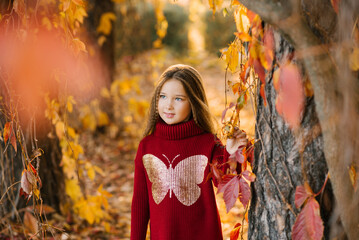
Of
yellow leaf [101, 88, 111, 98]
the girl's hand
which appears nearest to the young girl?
the girl's hand

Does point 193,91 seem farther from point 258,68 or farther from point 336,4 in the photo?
point 336,4

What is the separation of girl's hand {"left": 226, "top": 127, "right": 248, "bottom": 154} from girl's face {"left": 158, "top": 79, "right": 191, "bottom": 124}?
0.29 meters

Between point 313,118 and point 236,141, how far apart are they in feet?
1.37

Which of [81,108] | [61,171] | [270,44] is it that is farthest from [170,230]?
[81,108]

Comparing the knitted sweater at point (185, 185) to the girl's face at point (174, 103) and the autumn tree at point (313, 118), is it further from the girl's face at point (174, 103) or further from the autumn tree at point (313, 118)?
the autumn tree at point (313, 118)

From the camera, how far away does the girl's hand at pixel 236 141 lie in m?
1.49

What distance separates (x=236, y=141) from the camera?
59.0 inches

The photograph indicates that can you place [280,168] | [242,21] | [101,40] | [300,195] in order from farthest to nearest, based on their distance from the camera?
[101,40]
[242,21]
[280,168]
[300,195]

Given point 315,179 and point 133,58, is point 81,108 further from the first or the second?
point 315,179

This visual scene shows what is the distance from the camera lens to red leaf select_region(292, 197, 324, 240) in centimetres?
105

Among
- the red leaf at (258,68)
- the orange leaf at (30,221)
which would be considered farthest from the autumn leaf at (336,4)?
the orange leaf at (30,221)

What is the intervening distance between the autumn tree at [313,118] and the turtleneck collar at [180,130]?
447mm

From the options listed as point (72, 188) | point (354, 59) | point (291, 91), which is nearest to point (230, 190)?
point (291, 91)

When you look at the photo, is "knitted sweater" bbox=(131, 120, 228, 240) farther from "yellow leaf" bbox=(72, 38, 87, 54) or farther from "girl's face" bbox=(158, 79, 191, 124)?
"yellow leaf" bbox=(72, 38, 87, 54)
